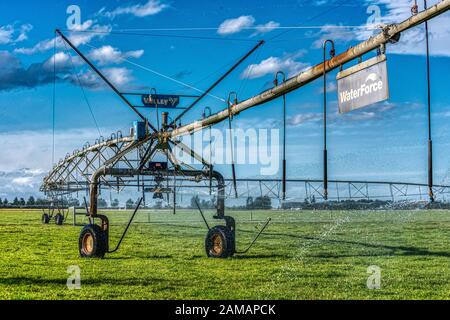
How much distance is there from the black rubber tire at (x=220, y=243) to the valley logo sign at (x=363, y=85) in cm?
772

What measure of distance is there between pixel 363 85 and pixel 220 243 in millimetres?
8690

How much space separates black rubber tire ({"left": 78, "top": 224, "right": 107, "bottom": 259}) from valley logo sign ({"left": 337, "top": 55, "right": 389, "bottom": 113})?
992cm

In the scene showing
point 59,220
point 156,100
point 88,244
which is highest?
point 156,100

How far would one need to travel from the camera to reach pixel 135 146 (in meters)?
20.6

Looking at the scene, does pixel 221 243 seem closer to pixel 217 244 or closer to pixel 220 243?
pixel 220 243

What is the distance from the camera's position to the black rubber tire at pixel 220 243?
1759 centimetres

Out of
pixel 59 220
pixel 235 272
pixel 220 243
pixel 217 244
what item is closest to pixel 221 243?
pixel 220 243

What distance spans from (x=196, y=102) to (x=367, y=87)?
33.2 ft

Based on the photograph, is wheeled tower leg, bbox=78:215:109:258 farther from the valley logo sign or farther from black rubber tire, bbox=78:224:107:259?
the valley logo sign

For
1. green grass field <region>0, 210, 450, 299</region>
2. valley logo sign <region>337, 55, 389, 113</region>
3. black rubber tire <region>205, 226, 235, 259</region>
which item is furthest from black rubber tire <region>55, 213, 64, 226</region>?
valley logo sign <region>337, 55, 389, 113</region>

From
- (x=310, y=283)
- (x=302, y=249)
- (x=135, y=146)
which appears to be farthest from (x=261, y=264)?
(x=135, y=146)

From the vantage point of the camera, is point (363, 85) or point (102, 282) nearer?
point (363, 85)

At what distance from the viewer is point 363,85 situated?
10.4m

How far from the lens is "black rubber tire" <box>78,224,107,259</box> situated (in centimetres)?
1828
